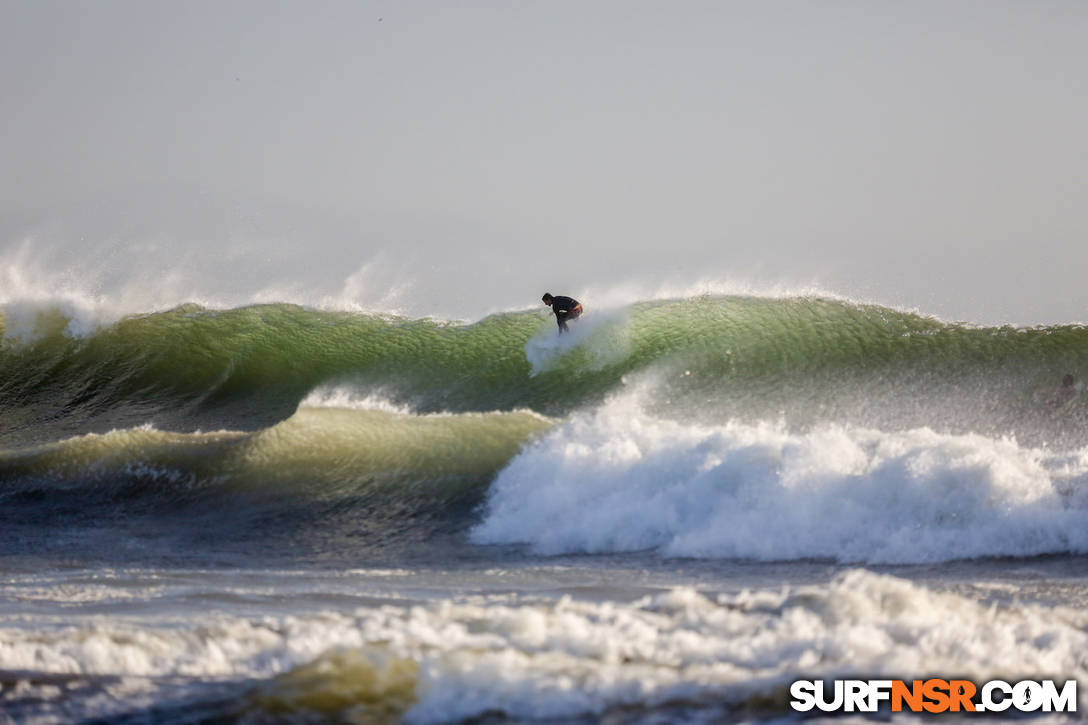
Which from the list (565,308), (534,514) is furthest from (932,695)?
(565,308)

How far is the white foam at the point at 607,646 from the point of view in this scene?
449cm

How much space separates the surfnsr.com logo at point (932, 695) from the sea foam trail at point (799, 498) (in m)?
3.52

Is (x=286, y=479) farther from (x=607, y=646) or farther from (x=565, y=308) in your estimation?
(x=607, y=646)

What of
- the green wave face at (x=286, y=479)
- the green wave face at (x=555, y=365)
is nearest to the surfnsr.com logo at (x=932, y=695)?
the green wave face at (x=286, y=479)

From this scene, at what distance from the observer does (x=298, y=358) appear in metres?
18.0

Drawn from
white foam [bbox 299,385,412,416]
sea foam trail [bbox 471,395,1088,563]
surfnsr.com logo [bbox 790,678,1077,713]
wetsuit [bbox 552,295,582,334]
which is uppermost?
wetsuit [bbox 552,295,582,334]

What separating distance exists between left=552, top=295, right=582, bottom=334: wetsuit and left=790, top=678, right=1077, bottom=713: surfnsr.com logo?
35.2 ft

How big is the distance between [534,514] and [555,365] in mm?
5947

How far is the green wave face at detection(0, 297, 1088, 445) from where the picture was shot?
13.3 meters

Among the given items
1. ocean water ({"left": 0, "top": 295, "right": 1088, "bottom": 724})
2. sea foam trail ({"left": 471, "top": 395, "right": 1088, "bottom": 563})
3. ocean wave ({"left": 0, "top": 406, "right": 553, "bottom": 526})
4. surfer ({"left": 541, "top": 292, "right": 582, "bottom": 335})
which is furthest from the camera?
surfer ({"left": 541, "top": 292, "right": 582, "bottom": 335})

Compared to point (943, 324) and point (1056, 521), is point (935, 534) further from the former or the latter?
point (943, 324)

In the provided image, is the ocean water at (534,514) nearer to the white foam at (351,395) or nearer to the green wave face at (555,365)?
the green wave face at (555,365)

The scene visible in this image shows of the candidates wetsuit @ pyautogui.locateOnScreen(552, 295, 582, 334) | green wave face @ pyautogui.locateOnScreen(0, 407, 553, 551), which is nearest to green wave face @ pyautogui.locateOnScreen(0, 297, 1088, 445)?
wetsuit @ pyautogui.locateOnScreen(552, 295, 582, 334)

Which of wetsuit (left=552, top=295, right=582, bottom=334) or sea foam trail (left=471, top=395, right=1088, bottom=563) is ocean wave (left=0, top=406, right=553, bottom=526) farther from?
wetsuit (left=552, top=295, right=582, bottom=334)
